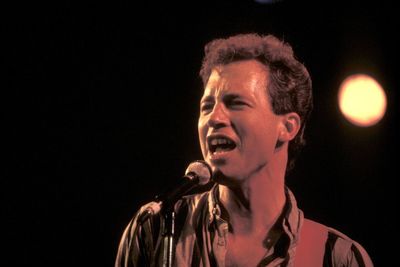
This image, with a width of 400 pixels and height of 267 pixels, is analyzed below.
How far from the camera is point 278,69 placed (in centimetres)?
316

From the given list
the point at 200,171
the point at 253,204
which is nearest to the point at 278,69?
the point at 253,204

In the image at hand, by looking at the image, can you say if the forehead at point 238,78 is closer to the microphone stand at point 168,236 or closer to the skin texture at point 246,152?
the skin texture at point 246,152

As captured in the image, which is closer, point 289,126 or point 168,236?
point 168,236

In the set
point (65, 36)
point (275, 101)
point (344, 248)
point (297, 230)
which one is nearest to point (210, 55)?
point (275, 101)

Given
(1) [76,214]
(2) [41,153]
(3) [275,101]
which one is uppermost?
(3) [275,101]

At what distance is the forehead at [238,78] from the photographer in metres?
3.02

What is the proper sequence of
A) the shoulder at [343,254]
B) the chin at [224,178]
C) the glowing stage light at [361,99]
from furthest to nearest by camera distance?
the glowing stage light at [361,99], the shoulder at [343,254], the chin at [224,178]

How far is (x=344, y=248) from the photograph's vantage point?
3.04 m

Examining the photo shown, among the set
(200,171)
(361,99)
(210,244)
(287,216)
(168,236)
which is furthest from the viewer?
(361,99)

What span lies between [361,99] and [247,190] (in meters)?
1.93

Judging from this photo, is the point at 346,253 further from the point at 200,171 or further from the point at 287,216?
the point at 200,171

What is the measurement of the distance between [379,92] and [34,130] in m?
2.73

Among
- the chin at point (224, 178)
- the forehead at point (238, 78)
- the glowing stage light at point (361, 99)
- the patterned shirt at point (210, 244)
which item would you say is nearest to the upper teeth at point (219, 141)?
the chin at point (224, 178)

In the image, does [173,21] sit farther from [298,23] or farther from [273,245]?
[273,245]
